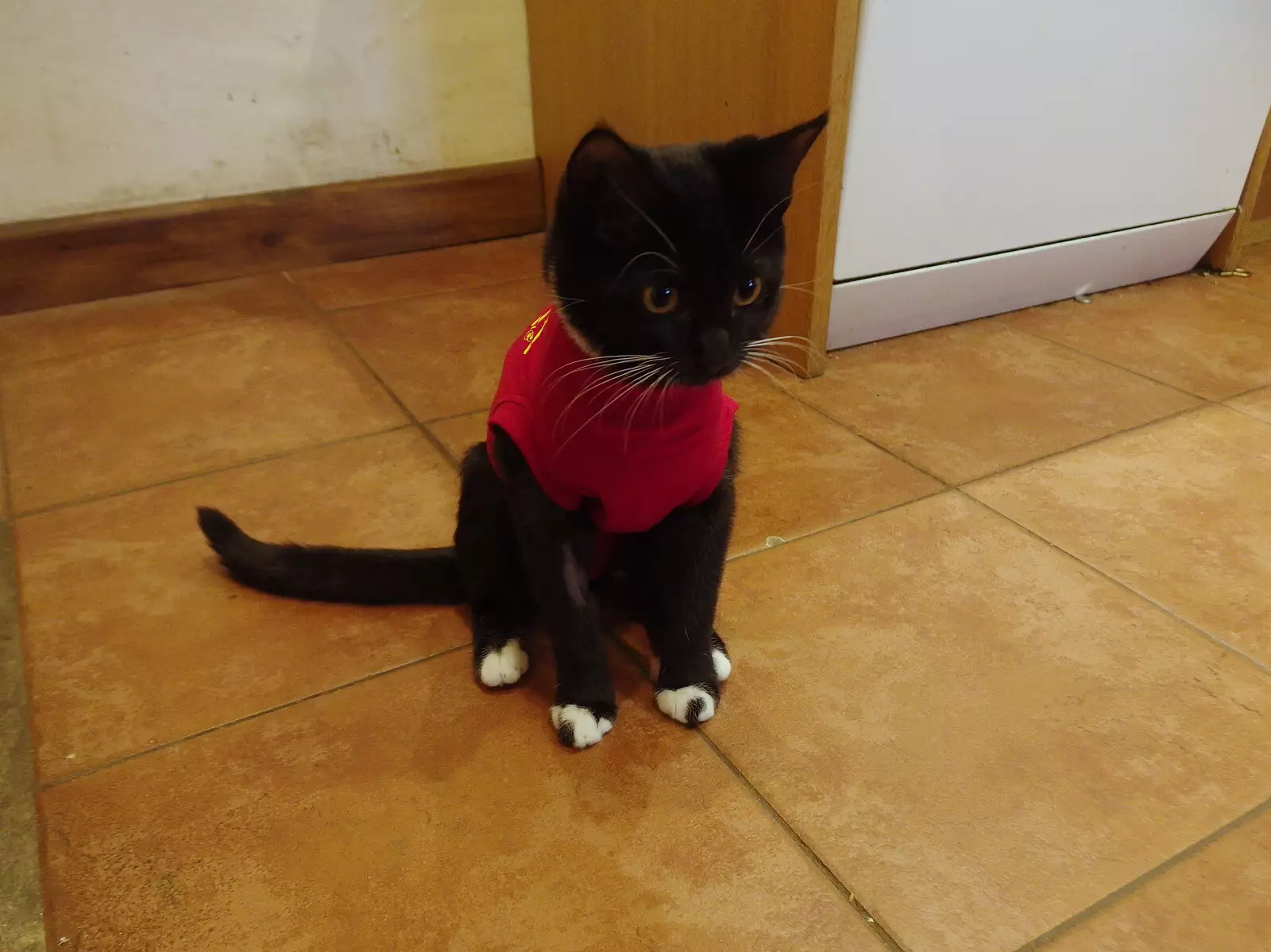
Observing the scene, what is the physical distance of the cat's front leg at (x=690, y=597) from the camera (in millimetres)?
883

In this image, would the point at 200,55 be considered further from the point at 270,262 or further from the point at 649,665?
the point at 649,665

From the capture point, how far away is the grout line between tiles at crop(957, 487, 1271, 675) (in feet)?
3.22

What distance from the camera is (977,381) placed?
162 centimetres

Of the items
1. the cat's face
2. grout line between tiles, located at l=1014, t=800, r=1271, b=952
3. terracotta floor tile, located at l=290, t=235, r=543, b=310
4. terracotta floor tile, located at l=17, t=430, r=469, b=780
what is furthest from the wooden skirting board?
grout line between tiles, located at l=1014, t=800, r=1271, b=952

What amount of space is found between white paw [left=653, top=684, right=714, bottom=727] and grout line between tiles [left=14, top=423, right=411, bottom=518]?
2.48ft

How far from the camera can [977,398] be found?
5.14 feet

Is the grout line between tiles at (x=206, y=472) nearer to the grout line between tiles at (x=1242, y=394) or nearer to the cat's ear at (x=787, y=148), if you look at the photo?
the cat's ear at (x=787, y=148)

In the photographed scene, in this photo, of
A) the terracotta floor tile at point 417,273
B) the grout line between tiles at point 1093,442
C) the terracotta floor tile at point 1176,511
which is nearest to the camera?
the terracotta floor tile at point 1176,511

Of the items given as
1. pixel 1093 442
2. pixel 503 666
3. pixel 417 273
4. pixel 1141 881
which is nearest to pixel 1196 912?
pixel 1141 881

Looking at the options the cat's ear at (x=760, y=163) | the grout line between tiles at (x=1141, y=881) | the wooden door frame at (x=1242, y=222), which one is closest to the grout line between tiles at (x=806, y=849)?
the grout line between tiles at (x=1141, y=881)

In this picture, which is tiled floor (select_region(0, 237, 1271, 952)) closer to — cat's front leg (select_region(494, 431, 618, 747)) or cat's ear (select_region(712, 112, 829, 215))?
cat's front leg (select_region(494, 431, 618, 747))

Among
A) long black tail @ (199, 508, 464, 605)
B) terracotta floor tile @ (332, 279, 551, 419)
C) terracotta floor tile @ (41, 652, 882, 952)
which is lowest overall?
terracotta floor tile @ (332, 279, 551, 419)

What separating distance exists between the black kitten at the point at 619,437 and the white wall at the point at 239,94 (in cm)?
128

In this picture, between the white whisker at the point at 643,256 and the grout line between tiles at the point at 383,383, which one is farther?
the grout line between tiles at the point at 383,383
